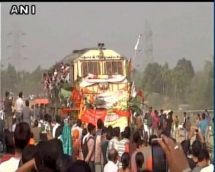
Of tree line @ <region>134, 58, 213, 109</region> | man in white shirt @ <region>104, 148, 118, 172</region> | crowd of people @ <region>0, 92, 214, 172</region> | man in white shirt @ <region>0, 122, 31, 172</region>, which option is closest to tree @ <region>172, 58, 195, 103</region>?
tree line @ <region>134, 58, 213, 109</region>

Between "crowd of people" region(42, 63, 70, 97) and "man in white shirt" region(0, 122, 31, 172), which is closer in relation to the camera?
"man in white shirt" region(0, 122, 31, 172)

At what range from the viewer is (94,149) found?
1088 centimetres

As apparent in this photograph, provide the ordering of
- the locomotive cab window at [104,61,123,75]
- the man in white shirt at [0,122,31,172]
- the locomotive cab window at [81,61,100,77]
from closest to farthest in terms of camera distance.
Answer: the man in white shirt at [0,122,31,172]
the locomotive cab window at [104,61,123,75]
the locomotive cab window at [81,61,100,77]

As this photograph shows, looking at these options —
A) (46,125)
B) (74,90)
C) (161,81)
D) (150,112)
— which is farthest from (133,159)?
(161,81)

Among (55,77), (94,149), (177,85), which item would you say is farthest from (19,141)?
(177,85)

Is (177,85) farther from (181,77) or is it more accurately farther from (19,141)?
(19,141)

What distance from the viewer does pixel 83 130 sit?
12555 millimetres

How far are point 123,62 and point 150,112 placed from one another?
1831 millimetres

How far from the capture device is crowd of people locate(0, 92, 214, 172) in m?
3.80

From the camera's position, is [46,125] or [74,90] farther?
[74,90]

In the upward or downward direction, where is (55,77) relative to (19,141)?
upward

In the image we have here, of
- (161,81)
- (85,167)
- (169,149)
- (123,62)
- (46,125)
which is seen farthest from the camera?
(161,81)

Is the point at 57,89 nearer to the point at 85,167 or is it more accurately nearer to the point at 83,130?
the point at 83,130

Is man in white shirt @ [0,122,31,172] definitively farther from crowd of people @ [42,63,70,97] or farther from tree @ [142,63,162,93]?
tree @ [142,63,162,93]
